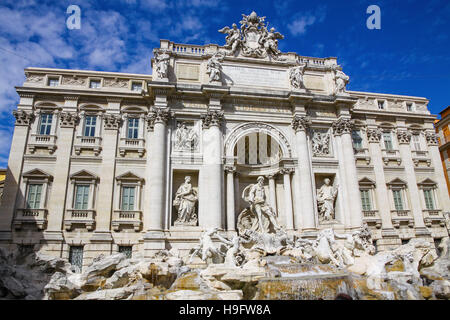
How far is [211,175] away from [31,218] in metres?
10.5

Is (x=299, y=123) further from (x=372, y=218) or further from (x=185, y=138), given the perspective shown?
(x=372, y=218)

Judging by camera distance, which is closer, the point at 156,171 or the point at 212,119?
the point at 156,171

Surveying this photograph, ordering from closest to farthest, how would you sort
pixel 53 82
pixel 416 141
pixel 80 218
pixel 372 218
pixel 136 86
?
pixel 80 218 < pixel 53 82 < pixel 372 218 < pixel 136 86 < pixel 416 141

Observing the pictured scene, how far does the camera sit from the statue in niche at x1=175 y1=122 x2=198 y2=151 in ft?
65.5

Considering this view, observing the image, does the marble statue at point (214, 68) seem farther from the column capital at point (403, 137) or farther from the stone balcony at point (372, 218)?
the column capital at point (403, 137)

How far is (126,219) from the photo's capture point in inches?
730

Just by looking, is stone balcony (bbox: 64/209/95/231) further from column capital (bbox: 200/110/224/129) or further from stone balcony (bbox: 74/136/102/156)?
column capital (bbox: 200/110/224/129)

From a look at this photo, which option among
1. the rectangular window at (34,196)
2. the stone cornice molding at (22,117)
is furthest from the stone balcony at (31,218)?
the stone cornice molding at (22,117)

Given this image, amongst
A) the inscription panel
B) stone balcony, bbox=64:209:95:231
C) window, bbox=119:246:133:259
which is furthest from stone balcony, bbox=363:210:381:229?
stone balcony, bbox=64:209:95:231

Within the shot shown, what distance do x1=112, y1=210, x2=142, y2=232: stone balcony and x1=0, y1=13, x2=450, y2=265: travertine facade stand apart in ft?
0.20

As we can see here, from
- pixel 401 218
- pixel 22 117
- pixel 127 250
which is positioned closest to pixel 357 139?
pixel 401 218

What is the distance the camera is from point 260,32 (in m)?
23.4

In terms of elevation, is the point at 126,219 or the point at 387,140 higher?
the point at 387,140

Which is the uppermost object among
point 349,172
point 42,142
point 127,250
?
point 42,142
